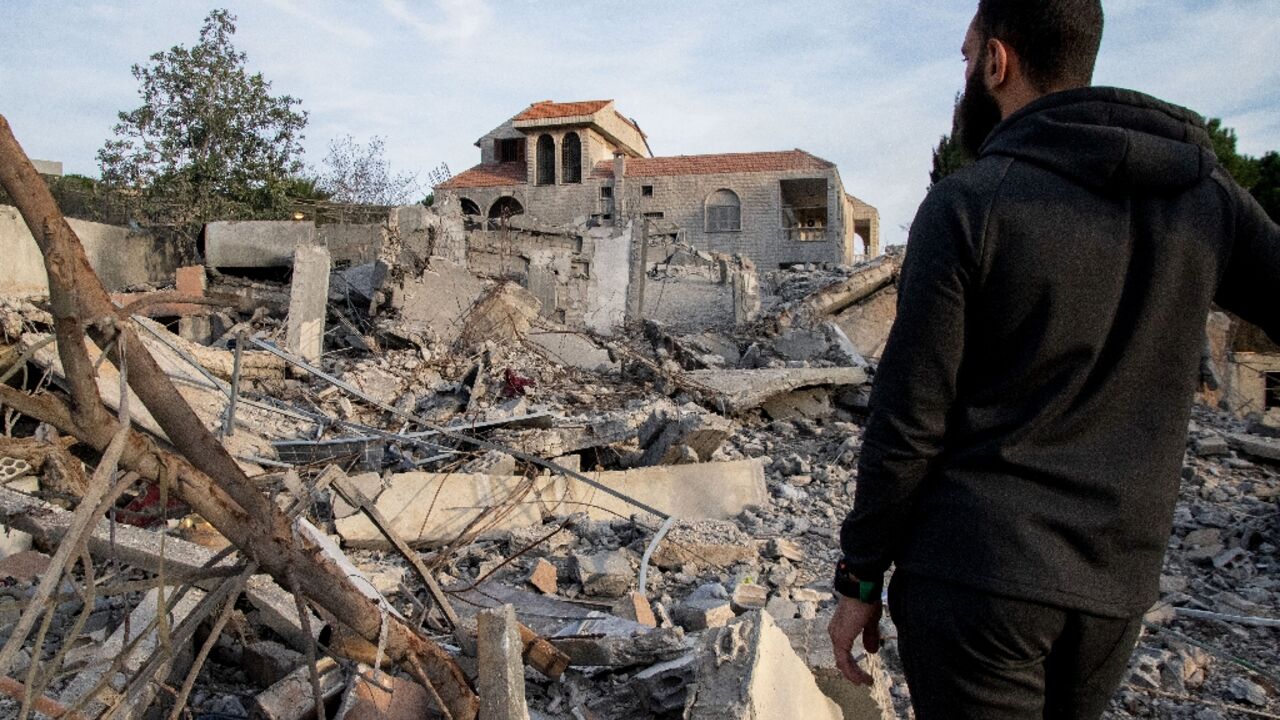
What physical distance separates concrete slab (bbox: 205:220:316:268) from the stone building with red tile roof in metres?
15.2

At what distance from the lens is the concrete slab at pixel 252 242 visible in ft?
42.3

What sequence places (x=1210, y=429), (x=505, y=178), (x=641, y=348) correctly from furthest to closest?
(x=505, y=178), (x=641, y=348), (x=1210, y=429)

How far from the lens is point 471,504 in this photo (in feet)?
15.4

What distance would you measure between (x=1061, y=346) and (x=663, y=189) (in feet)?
96.5

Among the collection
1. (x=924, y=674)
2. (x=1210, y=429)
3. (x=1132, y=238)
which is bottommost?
(x=1210, y=429)

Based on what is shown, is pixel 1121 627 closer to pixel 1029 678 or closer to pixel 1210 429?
pixel 1029 678

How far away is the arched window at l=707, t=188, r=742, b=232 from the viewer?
2964 centimetres

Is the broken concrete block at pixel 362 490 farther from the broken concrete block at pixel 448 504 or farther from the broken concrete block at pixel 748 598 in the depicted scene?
the broken concrete block at pixel 748 598

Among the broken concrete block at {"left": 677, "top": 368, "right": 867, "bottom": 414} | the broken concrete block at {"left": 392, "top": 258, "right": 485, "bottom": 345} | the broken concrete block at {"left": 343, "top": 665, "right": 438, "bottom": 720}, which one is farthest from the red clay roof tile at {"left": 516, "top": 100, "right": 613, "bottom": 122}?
the broken concrete block at {"left": 343, "top": 665, "right": 438, "bottom": 720}

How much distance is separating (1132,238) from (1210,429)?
714cm

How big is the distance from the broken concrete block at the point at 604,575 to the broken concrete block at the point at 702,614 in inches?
14.1

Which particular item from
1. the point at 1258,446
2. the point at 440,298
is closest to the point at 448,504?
the point at 1258,446

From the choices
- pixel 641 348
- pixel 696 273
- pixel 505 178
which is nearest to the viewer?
pixel 641 348

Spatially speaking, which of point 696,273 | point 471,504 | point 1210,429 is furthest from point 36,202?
point 696,273
